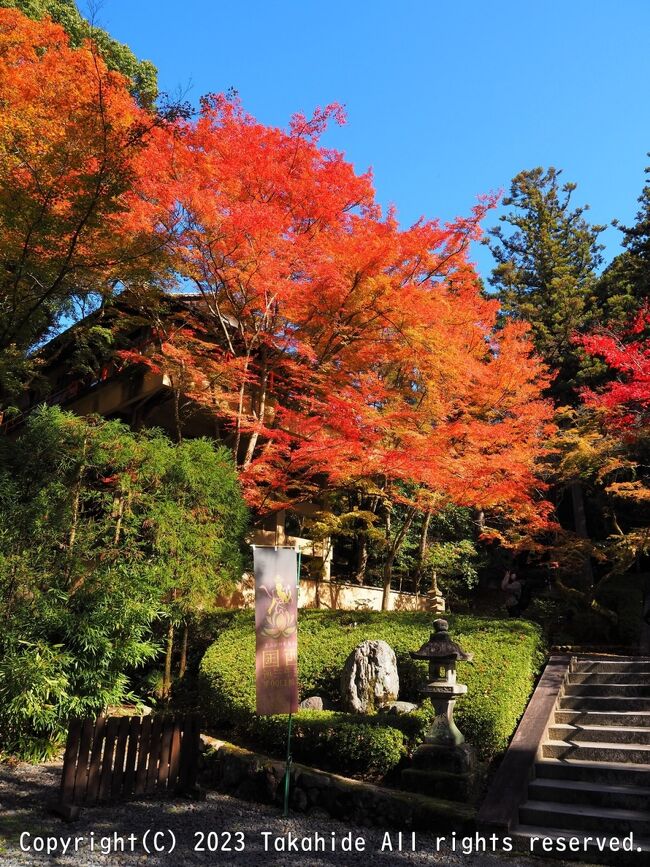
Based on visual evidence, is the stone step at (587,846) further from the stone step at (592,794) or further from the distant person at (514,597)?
the distant person at (514,597)

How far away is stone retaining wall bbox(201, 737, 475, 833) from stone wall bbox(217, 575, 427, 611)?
223 inches

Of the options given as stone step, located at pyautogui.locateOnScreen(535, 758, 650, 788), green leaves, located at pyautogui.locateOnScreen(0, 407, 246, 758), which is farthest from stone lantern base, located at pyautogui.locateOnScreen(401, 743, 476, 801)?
green leaves, located at pyautogui.locateOnScreen(0, 407, 246, 758)

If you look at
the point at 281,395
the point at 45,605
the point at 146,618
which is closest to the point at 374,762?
the point at 146,618

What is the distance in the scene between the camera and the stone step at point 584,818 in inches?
238

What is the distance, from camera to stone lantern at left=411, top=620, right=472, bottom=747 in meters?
7.34

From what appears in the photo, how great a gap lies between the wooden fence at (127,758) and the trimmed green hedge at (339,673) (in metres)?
1.63

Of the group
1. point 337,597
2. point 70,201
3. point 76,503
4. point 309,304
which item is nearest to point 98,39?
point 309,304

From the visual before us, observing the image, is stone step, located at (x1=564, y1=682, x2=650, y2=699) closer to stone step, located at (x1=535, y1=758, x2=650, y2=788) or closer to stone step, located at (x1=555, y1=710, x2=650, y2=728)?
stone step, located at (x1=555, y1=710, x2=650, y2=728)

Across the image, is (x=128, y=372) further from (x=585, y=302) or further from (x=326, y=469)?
(x=585, y=302)

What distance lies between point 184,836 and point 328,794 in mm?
1775

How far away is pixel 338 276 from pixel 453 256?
110 inches

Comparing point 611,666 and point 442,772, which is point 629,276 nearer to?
point 611,666

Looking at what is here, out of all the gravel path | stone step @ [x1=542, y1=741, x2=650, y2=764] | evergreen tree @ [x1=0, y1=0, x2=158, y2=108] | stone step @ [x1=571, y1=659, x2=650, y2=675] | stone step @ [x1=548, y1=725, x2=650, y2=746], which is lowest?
the gravel path

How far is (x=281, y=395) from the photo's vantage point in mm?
15391
